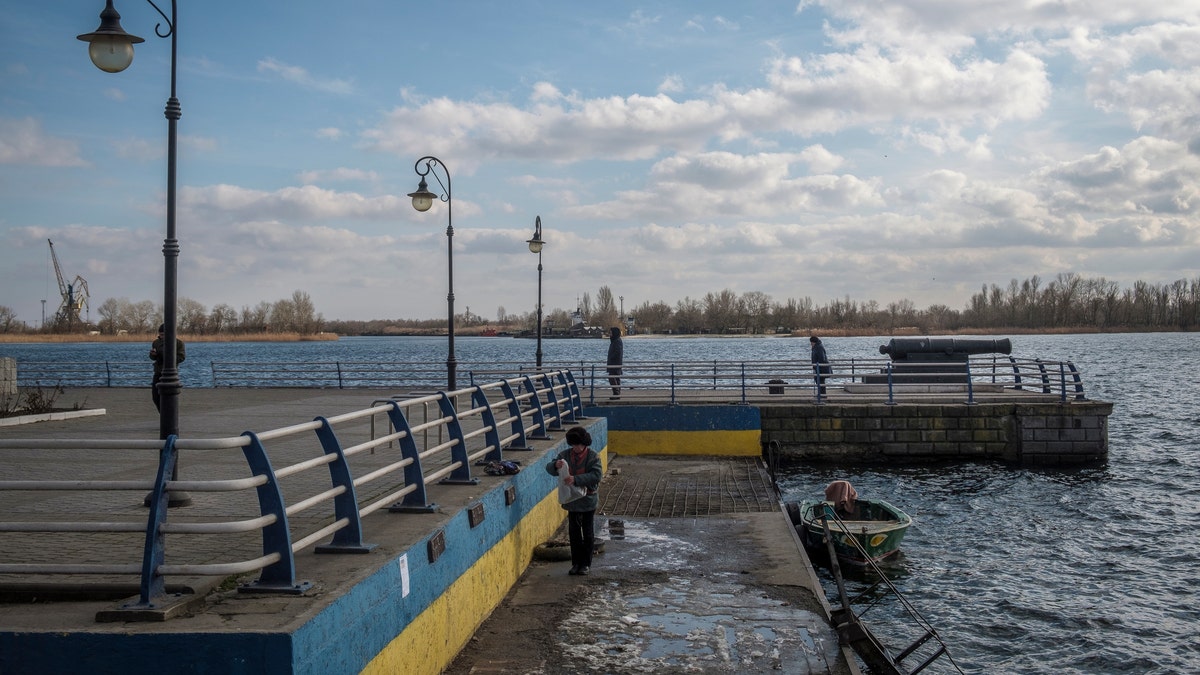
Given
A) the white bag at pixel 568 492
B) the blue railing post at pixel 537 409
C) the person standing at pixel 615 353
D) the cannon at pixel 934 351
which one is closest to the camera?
the white bag at pixel 568 492

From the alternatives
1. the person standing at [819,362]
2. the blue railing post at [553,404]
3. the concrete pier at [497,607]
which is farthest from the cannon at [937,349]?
the blue railing post at [553,404]

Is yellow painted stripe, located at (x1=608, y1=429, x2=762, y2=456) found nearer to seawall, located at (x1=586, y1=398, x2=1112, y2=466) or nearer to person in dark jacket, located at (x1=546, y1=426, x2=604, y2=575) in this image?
seawall, located at (x1=586, y1=398, x2=1112, y2=466)

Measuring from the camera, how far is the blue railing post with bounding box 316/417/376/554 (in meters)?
6.22

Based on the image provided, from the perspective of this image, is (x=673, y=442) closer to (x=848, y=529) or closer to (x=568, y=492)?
(x=848, y=529)

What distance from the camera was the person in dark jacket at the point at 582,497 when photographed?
9625mm

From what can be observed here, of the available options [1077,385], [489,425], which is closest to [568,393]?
[489,425]

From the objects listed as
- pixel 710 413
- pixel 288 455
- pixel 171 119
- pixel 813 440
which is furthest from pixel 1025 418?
pixel 171 119

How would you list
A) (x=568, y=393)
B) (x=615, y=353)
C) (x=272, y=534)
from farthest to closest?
1. (x=615, y=353)
2. (x=568, y=393)
3. (x=272, y=534)

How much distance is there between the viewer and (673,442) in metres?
20.3

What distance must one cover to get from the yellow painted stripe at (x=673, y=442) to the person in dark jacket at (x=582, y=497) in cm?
1042

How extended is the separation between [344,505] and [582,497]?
367 cm

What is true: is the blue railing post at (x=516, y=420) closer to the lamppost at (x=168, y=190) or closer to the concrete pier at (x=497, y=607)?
the concrete pier at (x=497, y=607)

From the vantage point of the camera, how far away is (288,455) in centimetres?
1266

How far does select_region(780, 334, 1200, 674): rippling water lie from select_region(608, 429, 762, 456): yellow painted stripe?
5.58ft
